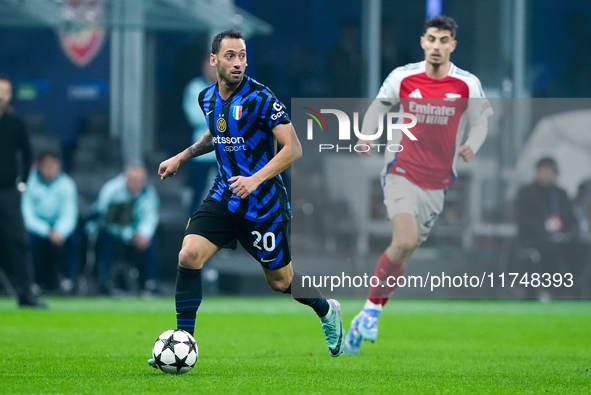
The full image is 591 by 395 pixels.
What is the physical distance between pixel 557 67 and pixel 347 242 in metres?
4.74

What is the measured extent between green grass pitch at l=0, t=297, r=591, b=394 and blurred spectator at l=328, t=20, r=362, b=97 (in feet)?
11.0

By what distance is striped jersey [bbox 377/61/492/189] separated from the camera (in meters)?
8.10

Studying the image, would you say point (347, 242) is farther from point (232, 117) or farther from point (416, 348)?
point (232, 117)

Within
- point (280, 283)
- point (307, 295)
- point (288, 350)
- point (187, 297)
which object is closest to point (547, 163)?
point (288, 350)

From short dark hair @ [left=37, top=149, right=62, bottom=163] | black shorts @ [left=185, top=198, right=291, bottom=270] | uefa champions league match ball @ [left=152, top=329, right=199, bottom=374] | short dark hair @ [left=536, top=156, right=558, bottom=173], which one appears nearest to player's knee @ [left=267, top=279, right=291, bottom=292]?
black shorts @ [left=185, top=198, right=291, bottom=270]

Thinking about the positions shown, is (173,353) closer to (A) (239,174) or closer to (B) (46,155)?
(A) (239,174)

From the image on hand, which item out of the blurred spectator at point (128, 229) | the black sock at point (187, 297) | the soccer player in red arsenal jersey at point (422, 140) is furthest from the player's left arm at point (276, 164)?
the blurred spectator at point (128, 229)

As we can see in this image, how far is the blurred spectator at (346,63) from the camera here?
1500 centimetres

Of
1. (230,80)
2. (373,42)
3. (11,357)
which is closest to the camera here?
(230,80)

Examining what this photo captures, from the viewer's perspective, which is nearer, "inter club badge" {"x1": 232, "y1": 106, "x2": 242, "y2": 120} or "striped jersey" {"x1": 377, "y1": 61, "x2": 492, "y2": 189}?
"inter club badge" {"x1": 232, "y1": 106, "x2": 242, "y2": 120}

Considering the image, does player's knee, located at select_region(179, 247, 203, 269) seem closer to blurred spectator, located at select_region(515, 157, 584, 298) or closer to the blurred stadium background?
the blurred stadium background

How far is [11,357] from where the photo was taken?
6.91 metres

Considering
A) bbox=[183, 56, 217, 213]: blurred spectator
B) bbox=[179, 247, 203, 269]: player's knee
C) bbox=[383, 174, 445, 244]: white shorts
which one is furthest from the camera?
bbox=[183, 56, 217, 213]: blurred spectator

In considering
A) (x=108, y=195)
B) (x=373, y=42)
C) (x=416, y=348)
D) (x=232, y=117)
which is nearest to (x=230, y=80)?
(x=232, y=117)
